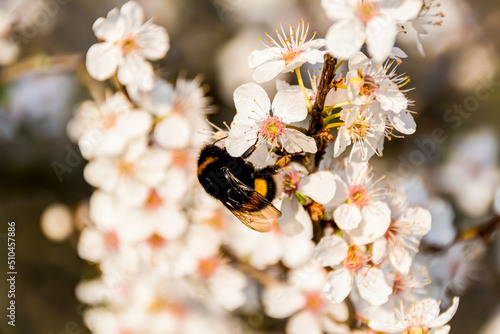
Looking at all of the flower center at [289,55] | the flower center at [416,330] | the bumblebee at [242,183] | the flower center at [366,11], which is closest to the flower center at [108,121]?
the bumblebee at [242,183]

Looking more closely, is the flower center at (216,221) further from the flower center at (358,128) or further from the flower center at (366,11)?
the flower center at (366,11)

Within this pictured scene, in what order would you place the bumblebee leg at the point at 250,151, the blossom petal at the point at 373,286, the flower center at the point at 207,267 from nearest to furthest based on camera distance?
1. the bumblebee leg at the point at 250,151
2. the blossom petal at the point at 373,286
3. the flower center at the point at 207,267

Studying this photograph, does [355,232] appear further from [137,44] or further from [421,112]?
[421,112]

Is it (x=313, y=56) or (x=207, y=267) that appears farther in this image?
(x=207, y=267)

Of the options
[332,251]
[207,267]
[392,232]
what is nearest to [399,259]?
[392,232]

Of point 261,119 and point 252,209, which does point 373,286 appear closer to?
point 252,209

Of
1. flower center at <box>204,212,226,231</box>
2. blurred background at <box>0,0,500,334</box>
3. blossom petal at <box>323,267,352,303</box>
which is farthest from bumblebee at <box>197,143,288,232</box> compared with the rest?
blurred background at <box>0,0,500,334</box>
